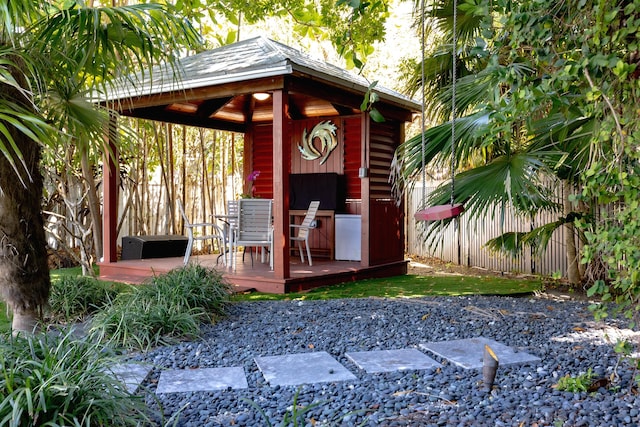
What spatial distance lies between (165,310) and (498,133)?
9.14ft

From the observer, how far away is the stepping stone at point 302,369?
10.3 feet

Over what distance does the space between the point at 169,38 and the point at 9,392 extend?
2502 millimetres

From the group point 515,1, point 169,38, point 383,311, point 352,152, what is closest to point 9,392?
point 169,38

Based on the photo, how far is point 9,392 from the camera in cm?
212

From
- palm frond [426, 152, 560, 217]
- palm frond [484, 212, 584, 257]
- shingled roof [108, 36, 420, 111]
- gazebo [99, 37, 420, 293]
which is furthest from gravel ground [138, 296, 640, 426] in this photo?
shingled roof [108, 36, 420, 111]

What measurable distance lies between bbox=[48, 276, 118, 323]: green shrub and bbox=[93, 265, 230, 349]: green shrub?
45 cm

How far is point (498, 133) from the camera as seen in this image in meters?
2.73

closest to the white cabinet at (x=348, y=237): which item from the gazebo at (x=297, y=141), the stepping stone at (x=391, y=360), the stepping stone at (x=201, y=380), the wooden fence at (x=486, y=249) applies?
the gazebo at (x=297, y=141)

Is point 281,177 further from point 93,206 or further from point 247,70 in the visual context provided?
point 93,206

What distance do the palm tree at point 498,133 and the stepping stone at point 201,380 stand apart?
1818mm

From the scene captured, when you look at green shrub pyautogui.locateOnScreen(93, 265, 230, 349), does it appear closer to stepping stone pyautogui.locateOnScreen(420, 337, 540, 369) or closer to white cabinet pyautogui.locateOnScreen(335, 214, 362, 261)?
stepping stone pyautogui.locateOnScreen(420, 337, 540, 369)

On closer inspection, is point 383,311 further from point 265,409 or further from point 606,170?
point 606,170

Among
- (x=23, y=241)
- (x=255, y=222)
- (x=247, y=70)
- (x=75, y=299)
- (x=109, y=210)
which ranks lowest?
(x=75, y=299)

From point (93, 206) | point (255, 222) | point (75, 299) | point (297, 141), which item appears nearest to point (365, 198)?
point (255, 222)
